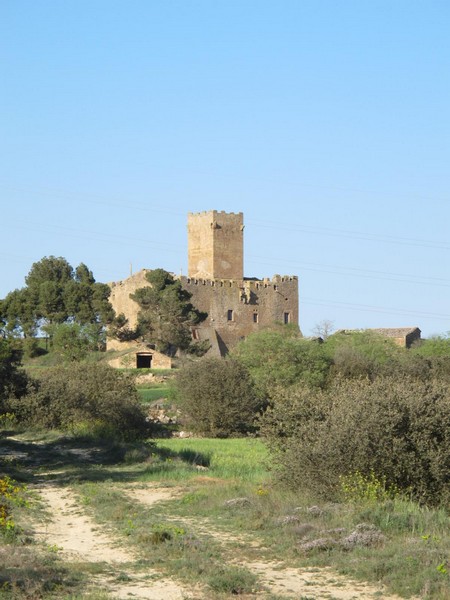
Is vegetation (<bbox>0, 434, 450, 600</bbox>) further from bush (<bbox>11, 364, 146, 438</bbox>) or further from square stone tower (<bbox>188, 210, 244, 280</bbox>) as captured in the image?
square stone tower (<bbox>188, 210, 244, 280</bbox>)

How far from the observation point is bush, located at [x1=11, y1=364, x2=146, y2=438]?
30.5 meters

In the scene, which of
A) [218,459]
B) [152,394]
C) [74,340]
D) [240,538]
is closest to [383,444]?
[240,538]

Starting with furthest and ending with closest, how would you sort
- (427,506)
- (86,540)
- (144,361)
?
(144,361), (427,506), (86,540)

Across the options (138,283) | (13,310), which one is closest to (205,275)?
(138,283)

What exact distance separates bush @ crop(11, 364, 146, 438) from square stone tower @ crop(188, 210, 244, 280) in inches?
1601

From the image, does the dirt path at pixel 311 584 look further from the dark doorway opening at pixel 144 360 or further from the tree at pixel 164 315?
the tree at pixel 164 315

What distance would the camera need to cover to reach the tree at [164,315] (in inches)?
2512

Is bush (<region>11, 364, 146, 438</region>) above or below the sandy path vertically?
above

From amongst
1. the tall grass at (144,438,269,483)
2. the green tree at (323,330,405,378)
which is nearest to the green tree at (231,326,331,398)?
the green tree at (323,330,405,378)

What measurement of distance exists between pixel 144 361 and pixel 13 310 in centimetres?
1039

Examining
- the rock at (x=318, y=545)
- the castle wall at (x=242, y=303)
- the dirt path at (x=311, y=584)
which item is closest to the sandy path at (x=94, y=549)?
the dirt path at (x=311, y=584)

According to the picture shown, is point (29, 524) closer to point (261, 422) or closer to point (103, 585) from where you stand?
point (103, 585)

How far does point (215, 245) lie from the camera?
75.6m

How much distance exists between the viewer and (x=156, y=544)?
11.9 metres
